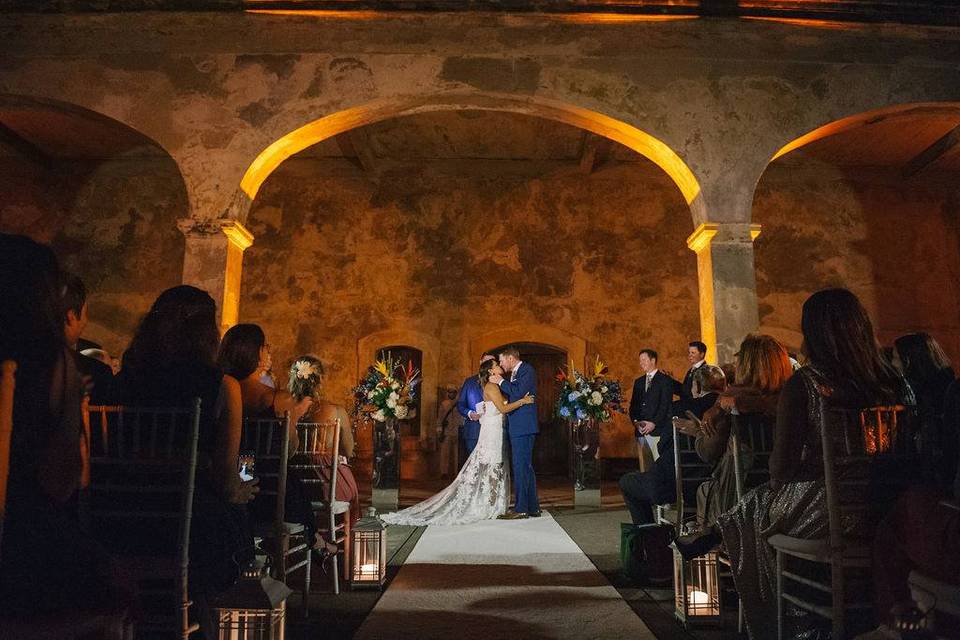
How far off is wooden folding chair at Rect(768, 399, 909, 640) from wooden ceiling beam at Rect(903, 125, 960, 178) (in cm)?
870

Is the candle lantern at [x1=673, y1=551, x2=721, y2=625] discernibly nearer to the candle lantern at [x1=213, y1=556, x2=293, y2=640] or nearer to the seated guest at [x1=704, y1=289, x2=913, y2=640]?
the seated guest at [x1=704, y1=289, x2=913, y2=640]

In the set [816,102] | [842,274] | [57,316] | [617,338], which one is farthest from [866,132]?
[57,316]

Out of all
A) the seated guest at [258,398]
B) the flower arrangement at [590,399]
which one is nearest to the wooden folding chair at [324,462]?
the seated guest at [258,398]

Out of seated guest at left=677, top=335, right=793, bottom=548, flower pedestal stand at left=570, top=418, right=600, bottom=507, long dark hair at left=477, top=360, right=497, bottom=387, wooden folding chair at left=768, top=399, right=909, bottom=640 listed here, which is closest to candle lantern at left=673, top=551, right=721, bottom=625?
seated guest at left=677, top=335, right=793, bottom=548

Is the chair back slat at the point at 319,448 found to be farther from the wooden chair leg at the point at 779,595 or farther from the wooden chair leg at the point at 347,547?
the wooden chair leg at the point at 779,595

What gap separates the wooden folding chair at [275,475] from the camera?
111 inches

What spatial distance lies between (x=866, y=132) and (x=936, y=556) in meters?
9.09

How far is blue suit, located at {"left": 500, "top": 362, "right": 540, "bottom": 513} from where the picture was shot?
21.6 ft

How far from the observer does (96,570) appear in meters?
1.40

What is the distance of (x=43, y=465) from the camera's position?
1.41m

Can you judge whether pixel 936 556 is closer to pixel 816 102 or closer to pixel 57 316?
pixel 57 316

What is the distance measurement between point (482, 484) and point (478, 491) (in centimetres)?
8

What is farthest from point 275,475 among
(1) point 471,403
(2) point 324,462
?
(1) point 471,403

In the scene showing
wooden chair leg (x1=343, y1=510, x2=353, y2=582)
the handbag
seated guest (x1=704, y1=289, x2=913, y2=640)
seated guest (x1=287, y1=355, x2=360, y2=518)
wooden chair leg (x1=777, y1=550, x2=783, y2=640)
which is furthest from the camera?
seated guest (x1=287, y1=355, x2=360, y2=518)
